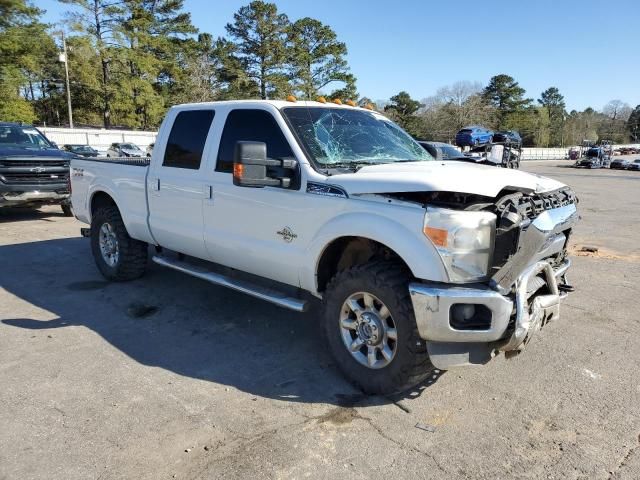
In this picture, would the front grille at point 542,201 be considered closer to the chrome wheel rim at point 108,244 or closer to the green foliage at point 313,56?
the chrome wheel rim at point 108,244

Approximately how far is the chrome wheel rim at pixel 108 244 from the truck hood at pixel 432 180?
3.50 m

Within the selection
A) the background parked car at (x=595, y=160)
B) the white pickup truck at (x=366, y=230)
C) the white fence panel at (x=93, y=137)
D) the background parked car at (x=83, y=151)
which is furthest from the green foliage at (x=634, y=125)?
the white pickup truck at (x=366, y=230)

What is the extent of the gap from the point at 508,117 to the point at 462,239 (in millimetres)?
101077

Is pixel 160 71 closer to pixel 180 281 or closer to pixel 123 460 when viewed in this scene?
pixel 180 281

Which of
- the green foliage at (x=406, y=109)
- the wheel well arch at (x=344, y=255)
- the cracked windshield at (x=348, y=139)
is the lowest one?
the wheel well arch at (x=344, y=255)

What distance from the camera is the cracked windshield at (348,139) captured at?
13.1ft

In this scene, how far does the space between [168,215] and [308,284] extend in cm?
199

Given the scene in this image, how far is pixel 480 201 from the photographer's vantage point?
322 cm

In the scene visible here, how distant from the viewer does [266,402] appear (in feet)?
11.1

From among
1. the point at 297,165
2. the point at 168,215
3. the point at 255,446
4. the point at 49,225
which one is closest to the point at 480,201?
the point at 297,165

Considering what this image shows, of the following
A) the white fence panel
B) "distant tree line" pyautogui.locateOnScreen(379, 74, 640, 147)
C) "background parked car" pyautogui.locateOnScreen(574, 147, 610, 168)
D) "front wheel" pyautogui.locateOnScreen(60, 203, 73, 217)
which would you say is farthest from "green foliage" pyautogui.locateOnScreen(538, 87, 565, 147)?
"front wheel" pyautogui.locateOnScreen(60, 203, 73, 217)

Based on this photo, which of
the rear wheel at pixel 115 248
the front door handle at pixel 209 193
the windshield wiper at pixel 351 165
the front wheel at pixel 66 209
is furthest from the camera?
the front wheel at pixel 66 209

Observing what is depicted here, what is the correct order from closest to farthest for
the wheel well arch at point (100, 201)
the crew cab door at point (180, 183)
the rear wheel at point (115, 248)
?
1. the crew cab door at point (180, 183)
2. the rear wheel at point (115, 248)
3. the wheel well arch at point (100, 201)

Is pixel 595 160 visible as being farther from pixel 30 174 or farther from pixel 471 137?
pixel 30 174
